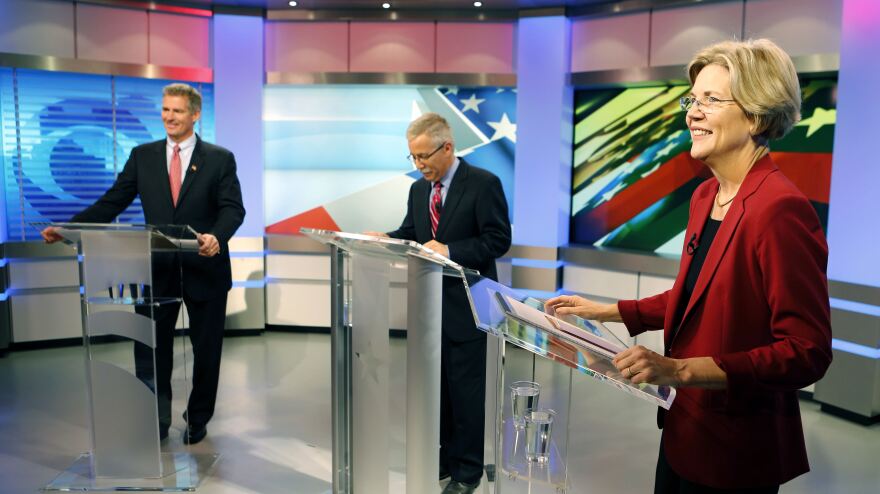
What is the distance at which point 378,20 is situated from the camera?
6395 millimetres

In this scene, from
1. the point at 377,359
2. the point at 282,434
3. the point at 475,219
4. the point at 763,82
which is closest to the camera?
the point at 763,82

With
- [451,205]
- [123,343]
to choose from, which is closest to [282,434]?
[123,343]

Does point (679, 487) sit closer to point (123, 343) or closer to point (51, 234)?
point (123, 343)

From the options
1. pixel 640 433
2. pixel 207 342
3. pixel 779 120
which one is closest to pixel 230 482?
pixel 207 342

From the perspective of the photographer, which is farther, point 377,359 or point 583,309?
point 377,359

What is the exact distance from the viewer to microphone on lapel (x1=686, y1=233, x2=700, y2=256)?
62.4 inches

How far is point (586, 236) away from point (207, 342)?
362cm

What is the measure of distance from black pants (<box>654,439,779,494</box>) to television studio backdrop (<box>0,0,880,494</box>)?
2944 millimetres

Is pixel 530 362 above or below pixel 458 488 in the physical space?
above

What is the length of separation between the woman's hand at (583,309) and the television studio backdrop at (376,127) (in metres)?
2.82

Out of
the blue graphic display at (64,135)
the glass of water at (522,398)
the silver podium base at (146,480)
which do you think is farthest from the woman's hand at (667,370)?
the blue graphic display at (64,135)

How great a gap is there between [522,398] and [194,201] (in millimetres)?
2739

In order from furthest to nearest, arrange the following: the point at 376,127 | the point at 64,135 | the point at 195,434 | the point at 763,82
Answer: the point at 376,127
the point at 64,135
the point at 195,434
the point at 763,82

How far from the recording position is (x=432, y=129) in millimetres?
3135
